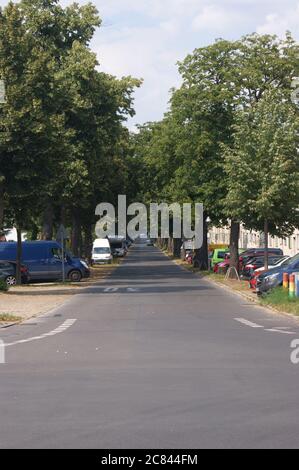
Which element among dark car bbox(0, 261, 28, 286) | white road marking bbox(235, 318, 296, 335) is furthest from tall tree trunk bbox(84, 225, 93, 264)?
white road marking bbox(235, 318, 296, 335)

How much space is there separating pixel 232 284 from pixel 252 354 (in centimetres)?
2937

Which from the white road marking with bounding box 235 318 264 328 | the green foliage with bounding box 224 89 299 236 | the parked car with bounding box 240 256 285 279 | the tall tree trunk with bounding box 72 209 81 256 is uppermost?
the green foliage with bounding box 224 89 299 236

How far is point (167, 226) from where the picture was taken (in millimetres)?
90188

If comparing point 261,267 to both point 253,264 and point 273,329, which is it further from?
point 273,329

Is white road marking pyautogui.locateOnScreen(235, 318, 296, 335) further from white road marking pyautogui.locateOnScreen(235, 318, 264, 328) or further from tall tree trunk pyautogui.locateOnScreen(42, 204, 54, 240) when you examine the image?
tall tree trunk pyautogui.locateOnScreen(42, 204, 54, 240)

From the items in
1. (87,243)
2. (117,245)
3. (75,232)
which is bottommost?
(117,245)

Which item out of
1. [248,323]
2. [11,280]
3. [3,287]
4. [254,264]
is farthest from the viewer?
[254,264]

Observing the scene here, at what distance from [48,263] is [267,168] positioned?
18.2 meters

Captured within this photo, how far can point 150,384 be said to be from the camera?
39.1ft

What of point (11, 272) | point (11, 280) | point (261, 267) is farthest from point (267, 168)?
point (11, 272)

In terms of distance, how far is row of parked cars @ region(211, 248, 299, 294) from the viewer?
109 ft

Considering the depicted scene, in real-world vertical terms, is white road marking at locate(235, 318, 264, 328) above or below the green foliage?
below

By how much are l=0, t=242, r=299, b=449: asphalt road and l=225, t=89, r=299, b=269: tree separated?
50.8 ft

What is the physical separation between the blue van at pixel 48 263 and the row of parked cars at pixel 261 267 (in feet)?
29.9
